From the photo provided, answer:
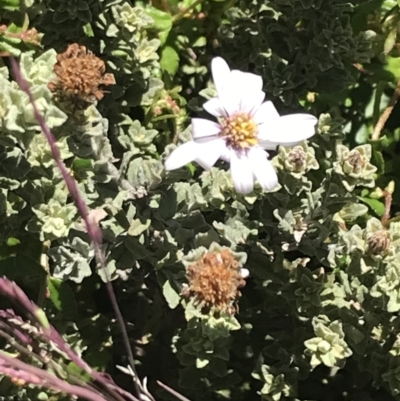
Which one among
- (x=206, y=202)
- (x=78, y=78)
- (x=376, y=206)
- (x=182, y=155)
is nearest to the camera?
(x=78, y=78)

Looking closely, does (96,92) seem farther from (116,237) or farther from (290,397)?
(290,397)

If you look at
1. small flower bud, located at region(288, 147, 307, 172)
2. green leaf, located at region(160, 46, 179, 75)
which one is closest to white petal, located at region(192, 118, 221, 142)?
small flower bud, located at region(288, 147, 307, 172)

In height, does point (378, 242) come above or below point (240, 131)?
below

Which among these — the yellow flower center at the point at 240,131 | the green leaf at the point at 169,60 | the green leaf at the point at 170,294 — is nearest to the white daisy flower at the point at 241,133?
the yellow flower center at the point at 240,131

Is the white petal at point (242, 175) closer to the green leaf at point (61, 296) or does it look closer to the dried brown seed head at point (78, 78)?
the dried brown seed head at point (78, 78)

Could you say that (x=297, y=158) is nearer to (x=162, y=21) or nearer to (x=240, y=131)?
(x=240, y=131)

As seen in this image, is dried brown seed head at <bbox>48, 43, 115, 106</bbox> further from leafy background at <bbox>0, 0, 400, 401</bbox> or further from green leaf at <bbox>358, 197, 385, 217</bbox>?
green leaf at <bbox>358, 197, 385, 217</bbox>

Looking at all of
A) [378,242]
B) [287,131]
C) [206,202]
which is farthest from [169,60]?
[378,242]
